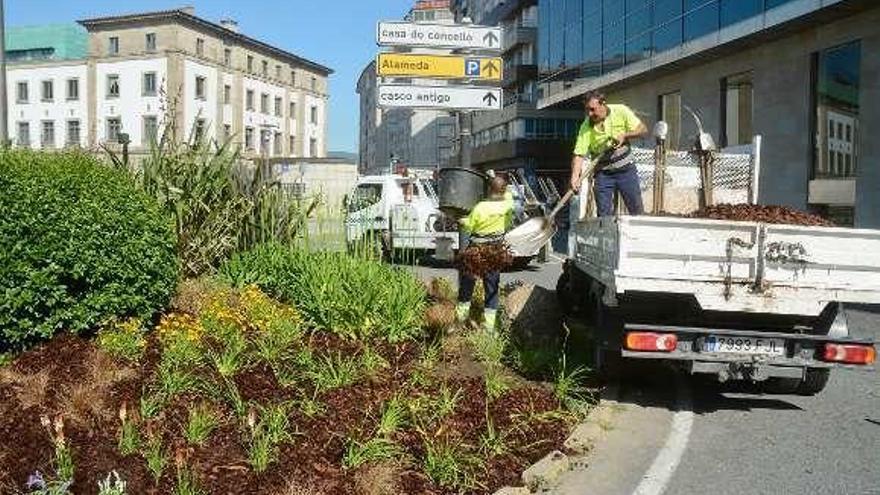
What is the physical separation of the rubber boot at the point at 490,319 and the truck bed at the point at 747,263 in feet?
7.66

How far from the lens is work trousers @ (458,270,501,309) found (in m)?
8.47

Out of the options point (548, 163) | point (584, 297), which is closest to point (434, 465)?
point (584, 297)

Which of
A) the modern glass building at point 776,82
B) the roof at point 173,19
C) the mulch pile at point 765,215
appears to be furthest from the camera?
the roof at point 173,19

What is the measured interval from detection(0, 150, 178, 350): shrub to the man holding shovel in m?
4.31

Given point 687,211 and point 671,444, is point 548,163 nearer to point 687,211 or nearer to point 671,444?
point 687,211

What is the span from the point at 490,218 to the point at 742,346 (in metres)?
3.68

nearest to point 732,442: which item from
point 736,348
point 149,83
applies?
point 736,348

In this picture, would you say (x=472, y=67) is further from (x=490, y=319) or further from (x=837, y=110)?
(x=837, y=110)

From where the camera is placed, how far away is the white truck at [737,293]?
5980 millimetres

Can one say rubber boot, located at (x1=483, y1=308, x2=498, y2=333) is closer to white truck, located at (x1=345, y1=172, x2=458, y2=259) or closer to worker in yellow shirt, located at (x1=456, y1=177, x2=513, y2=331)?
worker in yellow shirt, located at (x1=456, y1=177, x2=513, y2=331)

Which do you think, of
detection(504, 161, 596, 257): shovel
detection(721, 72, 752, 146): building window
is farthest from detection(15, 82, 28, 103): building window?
detection(504, 161, 596, 257): shovel

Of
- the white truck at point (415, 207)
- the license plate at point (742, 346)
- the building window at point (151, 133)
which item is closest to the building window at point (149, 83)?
the white truck at point (415, 207)

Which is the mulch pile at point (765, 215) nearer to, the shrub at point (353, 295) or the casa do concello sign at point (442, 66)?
the shrub at point (353, 295)

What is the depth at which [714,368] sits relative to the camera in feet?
20.4
